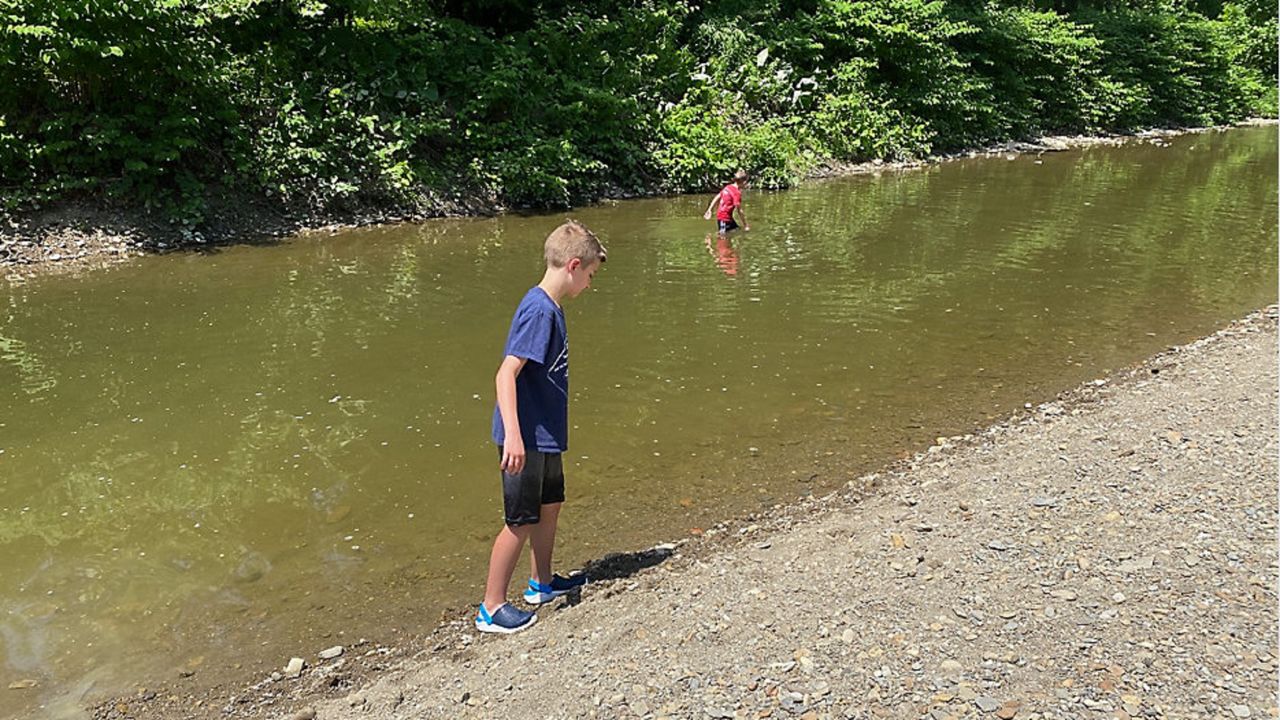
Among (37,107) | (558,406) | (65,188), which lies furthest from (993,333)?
(37,107)

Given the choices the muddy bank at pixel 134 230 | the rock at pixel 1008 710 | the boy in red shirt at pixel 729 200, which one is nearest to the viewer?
the rock at pixel 1008 710

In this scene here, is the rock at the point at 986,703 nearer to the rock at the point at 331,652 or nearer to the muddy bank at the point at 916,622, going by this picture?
the muddy bank at the point at 916,622

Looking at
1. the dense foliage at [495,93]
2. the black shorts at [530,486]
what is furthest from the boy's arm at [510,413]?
the dense foliage at [495,93]

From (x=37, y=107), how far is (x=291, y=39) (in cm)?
512

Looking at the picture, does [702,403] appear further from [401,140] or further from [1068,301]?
[401,140]

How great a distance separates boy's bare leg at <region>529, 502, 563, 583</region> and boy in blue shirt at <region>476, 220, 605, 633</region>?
Answer: 16 millimetres

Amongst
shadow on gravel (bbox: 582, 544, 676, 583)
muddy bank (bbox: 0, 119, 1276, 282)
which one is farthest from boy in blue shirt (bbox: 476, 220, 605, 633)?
muddy bank (bbox: 0, 119, 1276, 282)

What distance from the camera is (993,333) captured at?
10.2 m

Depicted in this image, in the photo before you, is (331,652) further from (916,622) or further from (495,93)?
(495,93)

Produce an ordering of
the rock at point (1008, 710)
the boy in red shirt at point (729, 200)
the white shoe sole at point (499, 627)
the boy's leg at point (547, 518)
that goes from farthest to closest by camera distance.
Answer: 1. the boy in red shirt at point (729, 200)
2. the white shoe sole at point (499, 627)
3. the boy's leg at point (547, 518)
4. the rock at point (1008, 710)

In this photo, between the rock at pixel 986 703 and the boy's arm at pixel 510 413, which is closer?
the rock at pixel 986 703

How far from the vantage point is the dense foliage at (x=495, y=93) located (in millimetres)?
14938

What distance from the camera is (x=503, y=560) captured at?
4539mm

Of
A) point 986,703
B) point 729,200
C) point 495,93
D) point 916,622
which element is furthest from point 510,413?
point 495,93
